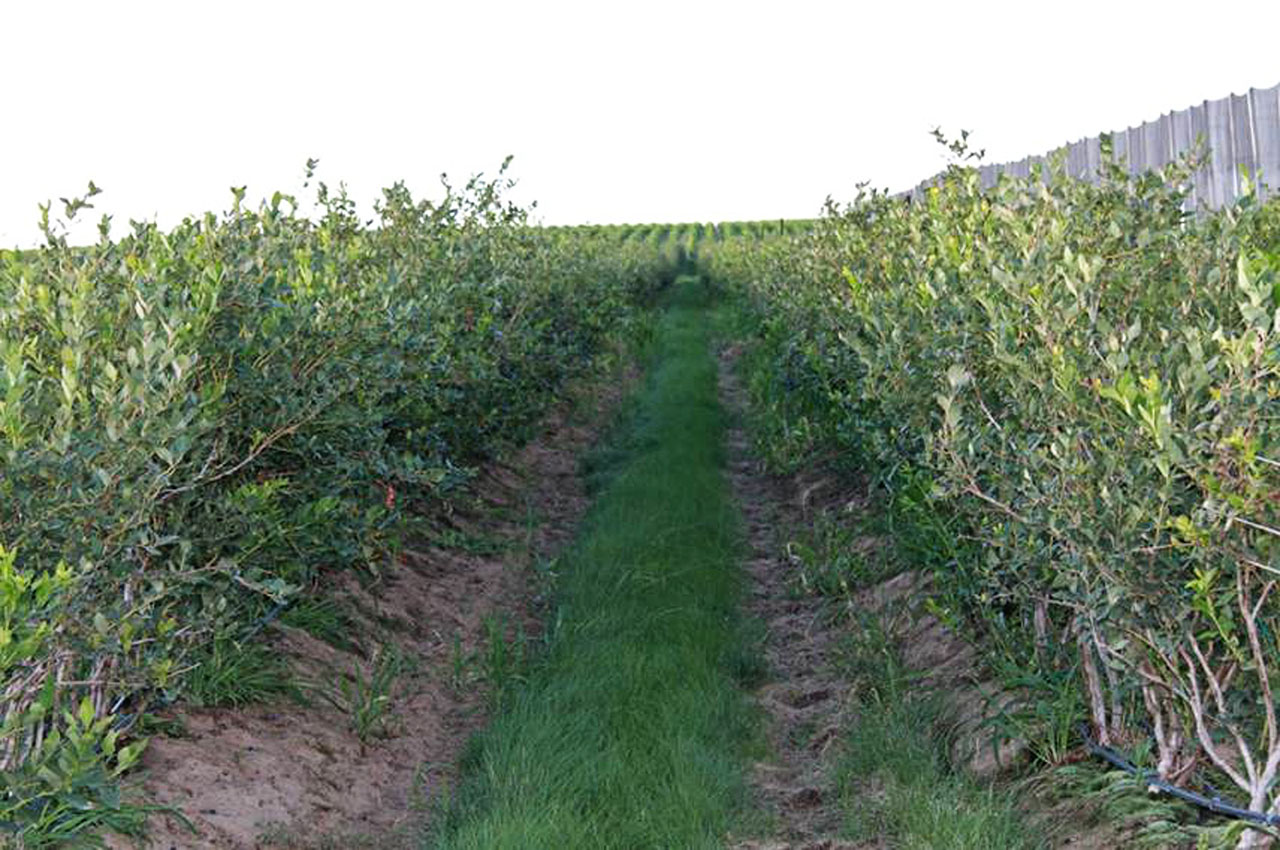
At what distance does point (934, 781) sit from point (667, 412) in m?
9.70

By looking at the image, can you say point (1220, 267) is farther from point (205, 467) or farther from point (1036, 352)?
point (205, 467)

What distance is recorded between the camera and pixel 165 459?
12.9ft

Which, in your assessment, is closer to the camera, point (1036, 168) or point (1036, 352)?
point (1036, 352)

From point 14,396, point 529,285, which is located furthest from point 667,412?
point 14,396

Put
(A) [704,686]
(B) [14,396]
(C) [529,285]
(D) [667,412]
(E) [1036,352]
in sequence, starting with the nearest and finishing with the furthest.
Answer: (B) [14,396]
(E) [1036,352]
(A) [704,686]
(C) [529,285]
(D) [667,412]

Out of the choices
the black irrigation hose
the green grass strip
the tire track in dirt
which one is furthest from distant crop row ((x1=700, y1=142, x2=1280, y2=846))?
the green grass strip

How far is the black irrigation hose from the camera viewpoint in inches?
141

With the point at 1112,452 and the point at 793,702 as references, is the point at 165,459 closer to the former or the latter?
the point at 1112,452

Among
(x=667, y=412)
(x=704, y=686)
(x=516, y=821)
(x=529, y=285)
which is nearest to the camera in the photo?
(x=516, y=821)

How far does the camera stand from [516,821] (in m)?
4.53

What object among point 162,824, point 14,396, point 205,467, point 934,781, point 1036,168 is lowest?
point 934,781

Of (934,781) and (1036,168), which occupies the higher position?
(1036,168)

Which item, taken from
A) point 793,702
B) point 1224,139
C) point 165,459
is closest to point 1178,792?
point 793,702

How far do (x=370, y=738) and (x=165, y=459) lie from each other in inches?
83.2
